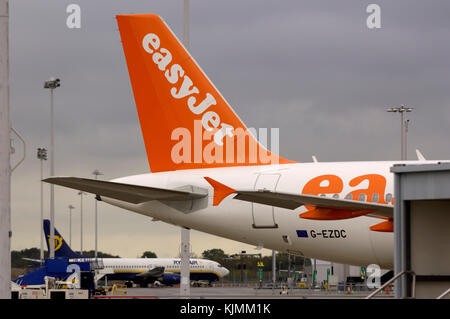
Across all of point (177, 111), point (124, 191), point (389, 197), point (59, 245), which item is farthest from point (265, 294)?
point (124, 191)

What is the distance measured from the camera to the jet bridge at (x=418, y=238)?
44.6 ft

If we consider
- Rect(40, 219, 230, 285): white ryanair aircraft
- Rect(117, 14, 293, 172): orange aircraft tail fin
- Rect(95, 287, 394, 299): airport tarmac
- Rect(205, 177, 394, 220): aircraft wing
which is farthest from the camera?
Rect(40, 219, 230, 285): white ryanair aircraft

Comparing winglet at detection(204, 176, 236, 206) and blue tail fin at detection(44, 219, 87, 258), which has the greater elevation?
winglet at detection(204, 176, 236, 206)

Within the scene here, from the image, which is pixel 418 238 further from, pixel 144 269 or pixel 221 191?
pixel 144 269

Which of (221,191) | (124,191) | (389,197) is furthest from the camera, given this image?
(124,191)

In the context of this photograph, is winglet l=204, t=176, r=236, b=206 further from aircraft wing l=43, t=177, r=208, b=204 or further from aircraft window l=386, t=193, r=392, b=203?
aircraft window l=386, t=193, r=392, b=203

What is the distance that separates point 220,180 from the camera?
27047 millimetres

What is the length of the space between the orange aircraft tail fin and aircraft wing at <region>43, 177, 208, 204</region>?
8.21 ft

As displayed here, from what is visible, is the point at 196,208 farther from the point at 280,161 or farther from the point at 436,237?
the point at 436,237

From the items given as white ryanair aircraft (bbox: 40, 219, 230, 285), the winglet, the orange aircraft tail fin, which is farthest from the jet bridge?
white ryanair aircraft (bbox: 40, 219, 230, 285)

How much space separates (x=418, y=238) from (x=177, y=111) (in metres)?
15.8

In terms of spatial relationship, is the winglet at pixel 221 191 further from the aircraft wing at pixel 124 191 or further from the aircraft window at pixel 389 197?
the aircraft window at pixel 389 197

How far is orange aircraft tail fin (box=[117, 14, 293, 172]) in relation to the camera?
28672mm
